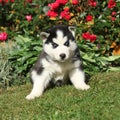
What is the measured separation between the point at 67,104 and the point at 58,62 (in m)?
1.03

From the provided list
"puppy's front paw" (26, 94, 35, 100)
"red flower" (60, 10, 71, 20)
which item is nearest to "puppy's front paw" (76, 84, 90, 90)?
"puppy's front paw" (26, 94, 35, 100)

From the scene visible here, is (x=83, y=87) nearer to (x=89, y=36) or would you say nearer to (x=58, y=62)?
(x=58, y=62)

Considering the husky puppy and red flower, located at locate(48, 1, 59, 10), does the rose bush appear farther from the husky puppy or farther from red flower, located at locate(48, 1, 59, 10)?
the husky puppy

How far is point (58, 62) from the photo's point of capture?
752 centimetres

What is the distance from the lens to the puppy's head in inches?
278

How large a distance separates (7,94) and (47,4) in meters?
3.64

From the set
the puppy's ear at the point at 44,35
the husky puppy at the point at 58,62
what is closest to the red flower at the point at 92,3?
the husky puppy at the point at 58,62

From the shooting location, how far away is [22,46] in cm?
962

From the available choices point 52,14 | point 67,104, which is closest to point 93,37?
point 52,14

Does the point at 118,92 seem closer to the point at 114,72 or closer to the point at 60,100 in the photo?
the point at 60,100

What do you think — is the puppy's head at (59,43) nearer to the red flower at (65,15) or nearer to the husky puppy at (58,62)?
the husky puppy at (58,62)

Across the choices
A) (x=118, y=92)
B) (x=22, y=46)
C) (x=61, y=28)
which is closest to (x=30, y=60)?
(x=22, y=46)

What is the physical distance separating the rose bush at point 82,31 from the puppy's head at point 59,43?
1.77 metres

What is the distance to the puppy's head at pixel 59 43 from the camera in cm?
706
